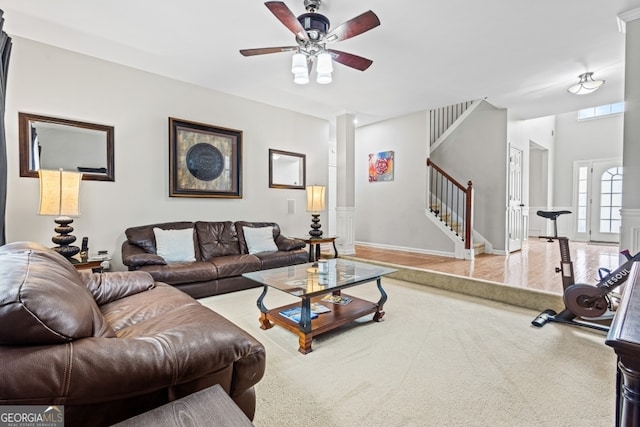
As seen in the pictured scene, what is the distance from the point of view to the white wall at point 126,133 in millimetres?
2979

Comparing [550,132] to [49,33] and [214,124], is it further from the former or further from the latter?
[49,33]

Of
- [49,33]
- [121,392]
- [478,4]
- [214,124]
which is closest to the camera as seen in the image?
[121,392]

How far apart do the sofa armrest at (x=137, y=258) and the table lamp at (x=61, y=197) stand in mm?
456

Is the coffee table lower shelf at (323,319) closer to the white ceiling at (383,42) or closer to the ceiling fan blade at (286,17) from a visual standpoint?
the ceiling fan blade at (286,17)

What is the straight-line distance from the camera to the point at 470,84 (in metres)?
4.19

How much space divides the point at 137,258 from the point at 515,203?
6.05 meters

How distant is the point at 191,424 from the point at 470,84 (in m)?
4.78

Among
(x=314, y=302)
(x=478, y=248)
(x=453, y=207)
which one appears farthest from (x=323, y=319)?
(x=453, y=207)

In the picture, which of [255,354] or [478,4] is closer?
[255,354]

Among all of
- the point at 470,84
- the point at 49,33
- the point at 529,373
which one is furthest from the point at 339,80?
the point at 529,373

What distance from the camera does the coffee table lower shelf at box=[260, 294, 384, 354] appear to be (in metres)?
2.21

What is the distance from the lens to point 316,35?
8.16ft

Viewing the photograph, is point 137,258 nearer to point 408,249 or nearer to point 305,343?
point 305,343

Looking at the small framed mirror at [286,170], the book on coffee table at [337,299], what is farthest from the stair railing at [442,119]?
the book on coffee table at [337,299]
